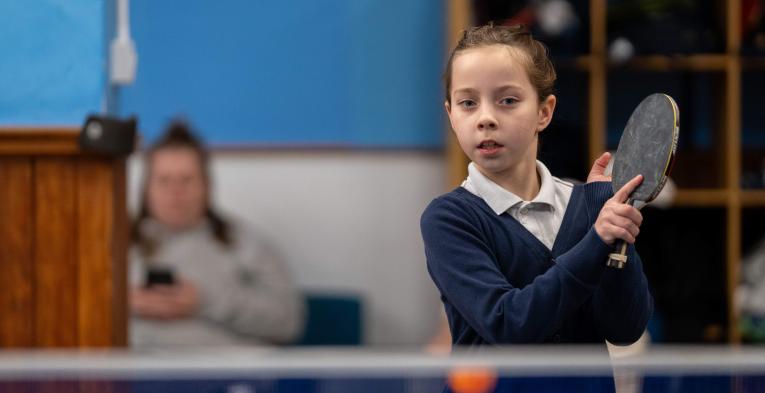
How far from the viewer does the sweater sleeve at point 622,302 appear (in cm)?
115

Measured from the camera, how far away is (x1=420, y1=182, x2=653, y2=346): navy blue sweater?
112 cm

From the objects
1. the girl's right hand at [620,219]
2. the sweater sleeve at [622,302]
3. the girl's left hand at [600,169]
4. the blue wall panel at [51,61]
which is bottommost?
the sweater sleeve at [622,302]

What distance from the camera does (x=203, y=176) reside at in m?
4.27

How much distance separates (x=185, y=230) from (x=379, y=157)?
101 centimetres

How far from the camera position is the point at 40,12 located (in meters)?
2.28

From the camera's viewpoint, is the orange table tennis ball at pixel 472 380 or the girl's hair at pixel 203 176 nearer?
the orange table tennis ball at pixel 472 380

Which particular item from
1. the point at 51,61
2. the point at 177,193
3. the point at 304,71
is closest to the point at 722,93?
the point at 304,71

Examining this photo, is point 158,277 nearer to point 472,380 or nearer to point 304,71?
point 304,71

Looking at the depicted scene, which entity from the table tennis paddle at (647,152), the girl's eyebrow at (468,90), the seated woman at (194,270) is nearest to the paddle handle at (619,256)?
the table tennis paddle at (647,152)

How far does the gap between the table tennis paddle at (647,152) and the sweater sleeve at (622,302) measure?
0.05 meters

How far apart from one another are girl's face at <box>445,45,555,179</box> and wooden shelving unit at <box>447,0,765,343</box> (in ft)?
9.66

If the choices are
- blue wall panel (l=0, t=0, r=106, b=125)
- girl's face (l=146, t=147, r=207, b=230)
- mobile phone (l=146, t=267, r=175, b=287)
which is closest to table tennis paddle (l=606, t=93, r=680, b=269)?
blue wall panel (l=0, t=0, r=106, b=125)

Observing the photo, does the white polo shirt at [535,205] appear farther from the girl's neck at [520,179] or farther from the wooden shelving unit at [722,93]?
the wooden shelving unit at [722,93]

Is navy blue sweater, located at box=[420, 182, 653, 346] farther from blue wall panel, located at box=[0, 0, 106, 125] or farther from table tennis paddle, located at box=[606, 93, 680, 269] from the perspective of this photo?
blue wall panel, located at box=[0, 0, 106, 125]
